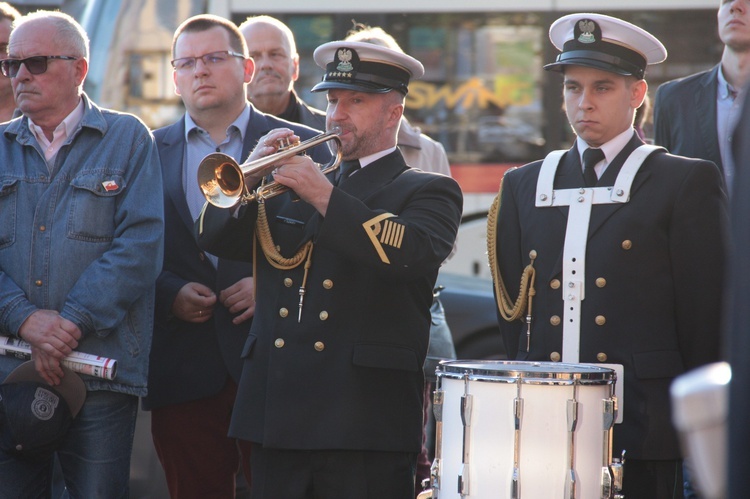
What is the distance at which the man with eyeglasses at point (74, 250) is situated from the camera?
446 cm

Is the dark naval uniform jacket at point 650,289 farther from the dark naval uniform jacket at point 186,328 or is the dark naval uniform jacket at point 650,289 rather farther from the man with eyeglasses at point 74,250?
the man with eyeglasses at point 74,250

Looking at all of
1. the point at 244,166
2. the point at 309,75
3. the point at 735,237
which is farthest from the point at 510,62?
the point at 735,237

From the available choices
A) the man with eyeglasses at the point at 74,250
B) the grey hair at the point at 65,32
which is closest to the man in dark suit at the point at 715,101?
the man with eyeglasses at the point at 74,250

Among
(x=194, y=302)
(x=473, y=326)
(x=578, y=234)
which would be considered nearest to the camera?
(x=578, y=234)

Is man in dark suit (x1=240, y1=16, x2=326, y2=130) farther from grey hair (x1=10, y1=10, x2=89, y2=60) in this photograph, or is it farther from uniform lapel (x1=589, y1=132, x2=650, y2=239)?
uniform lapel (x1=589, y1=132, x2=650, y2=239)

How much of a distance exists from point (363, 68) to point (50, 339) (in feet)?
5.33

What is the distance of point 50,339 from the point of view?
4402mm

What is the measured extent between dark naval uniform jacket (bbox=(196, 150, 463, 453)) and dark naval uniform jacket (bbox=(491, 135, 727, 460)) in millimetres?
485

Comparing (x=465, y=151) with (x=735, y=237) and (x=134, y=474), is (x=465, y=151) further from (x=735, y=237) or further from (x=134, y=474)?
(x=735, y=237)

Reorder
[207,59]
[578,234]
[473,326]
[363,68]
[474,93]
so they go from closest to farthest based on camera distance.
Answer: [578,234] < [363,68] < [207,59] < [473,326] < [474,93]

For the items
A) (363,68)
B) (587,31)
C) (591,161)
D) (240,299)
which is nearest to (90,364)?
(240,299)

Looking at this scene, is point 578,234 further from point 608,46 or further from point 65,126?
point 65,126

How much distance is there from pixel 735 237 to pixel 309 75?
9.31 metres

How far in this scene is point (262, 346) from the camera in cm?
423
